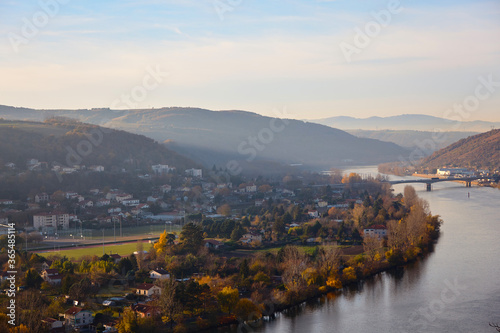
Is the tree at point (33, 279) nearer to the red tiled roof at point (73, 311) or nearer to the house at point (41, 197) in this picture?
the red tiled roof at point (73, 311)

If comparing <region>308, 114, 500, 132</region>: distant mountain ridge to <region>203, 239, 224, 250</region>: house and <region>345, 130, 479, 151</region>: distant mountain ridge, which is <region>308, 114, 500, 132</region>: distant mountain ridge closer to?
<region>345, 130, 479, 151</region>: distant mountain ridge

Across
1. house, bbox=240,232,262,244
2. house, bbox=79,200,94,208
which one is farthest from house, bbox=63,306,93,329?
house, bbox=79,200,94,208

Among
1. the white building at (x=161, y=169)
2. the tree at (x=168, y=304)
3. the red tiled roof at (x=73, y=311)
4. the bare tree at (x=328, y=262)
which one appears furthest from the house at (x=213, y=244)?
the white building at (x=161, y=169)

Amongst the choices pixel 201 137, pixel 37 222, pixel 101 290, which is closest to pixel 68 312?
pixel 101 290

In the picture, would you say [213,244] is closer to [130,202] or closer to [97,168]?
[130,202]

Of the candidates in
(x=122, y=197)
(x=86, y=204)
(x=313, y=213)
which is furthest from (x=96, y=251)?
(x=122, y=197)

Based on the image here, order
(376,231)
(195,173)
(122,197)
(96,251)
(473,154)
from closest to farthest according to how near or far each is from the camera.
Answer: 1. (96,251)
2. (376,231)
3. (122,197)
4. (195,173)
5. (473,154)
